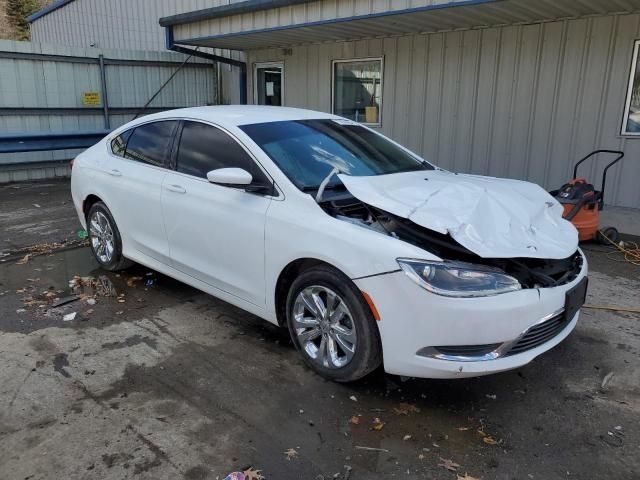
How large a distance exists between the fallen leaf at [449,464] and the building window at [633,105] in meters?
6.49

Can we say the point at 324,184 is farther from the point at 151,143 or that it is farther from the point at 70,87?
the point at 70,87

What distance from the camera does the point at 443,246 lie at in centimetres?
297

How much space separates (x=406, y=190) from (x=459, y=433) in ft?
4.98

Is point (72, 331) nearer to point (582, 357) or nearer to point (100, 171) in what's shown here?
point (100, 171)

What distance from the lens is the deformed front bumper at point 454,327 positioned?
8.97 ft

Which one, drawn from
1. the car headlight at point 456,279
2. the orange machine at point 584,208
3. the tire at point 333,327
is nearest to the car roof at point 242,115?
the tire at point 333,327

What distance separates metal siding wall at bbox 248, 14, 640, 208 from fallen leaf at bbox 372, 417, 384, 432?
6357 millimetres

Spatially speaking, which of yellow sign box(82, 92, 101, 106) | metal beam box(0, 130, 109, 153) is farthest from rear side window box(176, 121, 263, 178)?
yellow sign box(82, 92, 101, 106)

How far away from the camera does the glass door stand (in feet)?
38.5

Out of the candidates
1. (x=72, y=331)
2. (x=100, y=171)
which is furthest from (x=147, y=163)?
(x=72, y=331)

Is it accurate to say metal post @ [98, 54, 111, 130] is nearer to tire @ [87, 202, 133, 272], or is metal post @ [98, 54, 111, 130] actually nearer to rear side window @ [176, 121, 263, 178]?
tire @ [87, 202, 133, 272]

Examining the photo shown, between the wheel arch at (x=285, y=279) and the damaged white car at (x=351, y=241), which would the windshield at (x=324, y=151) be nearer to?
the damaged white car at (x=351, y=241)

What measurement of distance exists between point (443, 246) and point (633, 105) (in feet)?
19.6

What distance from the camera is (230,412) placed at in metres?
3.06
